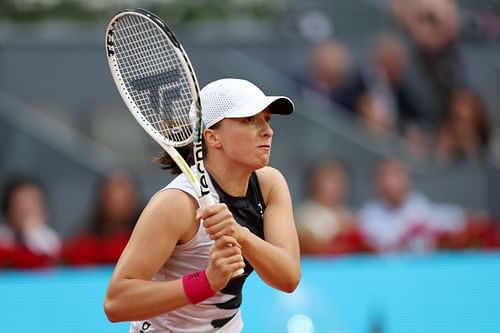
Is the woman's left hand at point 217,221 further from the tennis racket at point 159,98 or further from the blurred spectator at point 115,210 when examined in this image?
the blurred spectator at point 115,210

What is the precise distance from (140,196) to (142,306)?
5.37 metres

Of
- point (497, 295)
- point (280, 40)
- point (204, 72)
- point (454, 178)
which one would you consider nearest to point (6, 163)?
point (204, 72)

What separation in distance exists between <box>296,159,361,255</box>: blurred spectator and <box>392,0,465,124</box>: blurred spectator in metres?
1.78

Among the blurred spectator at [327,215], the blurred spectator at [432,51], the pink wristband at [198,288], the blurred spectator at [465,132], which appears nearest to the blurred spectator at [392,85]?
the blurred spectator at [432,51]

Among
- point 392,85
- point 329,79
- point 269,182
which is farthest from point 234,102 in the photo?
point 392,85

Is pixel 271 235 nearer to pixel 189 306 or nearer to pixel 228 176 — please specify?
pixel 228 176

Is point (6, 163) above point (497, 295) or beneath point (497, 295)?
above

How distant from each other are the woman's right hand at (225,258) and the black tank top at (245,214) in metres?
0.38

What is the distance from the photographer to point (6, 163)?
10.4 meters

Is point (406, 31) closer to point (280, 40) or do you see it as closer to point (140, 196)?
point (280, 40)

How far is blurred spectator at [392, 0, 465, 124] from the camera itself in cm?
1112

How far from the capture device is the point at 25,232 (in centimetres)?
838

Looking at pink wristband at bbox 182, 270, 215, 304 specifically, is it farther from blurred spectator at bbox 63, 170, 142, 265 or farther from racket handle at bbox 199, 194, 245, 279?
blurred spectator at bbox 63, 170, 142, 265

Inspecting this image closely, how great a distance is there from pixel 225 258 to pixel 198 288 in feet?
0.59
